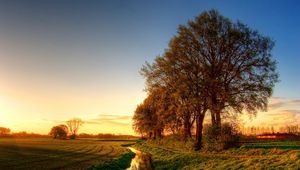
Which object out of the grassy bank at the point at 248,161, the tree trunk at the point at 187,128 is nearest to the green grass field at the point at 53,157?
the grassy bank at the point at 248,161

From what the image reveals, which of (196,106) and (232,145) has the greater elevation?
(196,106)

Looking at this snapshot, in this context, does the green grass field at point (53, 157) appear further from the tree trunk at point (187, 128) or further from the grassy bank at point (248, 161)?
the tree trunk at point (187, 128)

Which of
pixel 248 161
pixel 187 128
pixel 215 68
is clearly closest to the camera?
pixel 248 161

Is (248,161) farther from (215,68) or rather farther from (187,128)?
(187,128)

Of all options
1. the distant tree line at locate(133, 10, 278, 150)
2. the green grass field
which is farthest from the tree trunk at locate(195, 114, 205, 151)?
the green grass field

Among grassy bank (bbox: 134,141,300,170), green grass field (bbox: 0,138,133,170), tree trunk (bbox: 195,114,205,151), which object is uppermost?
tree trunk (bbox: 195,114,205,151)

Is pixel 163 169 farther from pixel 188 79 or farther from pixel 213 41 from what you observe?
pixel 213 41

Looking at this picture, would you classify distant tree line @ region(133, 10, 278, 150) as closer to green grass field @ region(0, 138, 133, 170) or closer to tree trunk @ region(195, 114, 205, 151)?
tree trunk @ region(195, 114, 205, 151)

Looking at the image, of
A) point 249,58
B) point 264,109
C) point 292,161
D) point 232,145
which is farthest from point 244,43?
point 292,161

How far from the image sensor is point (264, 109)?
44625mm

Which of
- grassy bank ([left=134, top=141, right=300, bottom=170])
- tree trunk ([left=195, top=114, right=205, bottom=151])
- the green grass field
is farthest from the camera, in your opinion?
tree trunk ([left=195, top=114, right=205, bottom=151])

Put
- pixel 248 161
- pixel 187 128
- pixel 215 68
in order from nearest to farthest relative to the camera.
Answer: pixel 248 161 < pixel 215 68 < pixel 187 128

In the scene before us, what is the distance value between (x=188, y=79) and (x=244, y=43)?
919cm

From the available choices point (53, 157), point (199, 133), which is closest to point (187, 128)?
point (199, 133)
